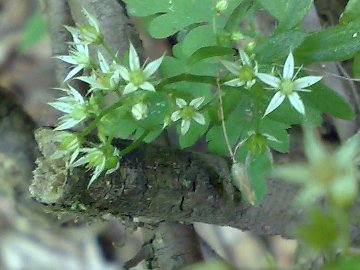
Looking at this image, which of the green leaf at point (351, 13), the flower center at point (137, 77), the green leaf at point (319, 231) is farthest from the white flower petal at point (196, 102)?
the green leaf at point (319, 231)

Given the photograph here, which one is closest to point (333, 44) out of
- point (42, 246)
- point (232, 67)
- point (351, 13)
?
point (351, 13)

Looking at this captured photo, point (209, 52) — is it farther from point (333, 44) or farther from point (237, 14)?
point (333, 44)

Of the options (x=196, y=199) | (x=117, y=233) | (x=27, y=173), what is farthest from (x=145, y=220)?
(x=117, y=233)

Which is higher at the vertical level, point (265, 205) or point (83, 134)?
point (83, 134)

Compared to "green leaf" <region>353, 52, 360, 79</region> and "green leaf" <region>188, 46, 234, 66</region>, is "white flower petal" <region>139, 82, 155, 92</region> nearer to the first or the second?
"green leaf" <region>188, 46, 234, 66</region>

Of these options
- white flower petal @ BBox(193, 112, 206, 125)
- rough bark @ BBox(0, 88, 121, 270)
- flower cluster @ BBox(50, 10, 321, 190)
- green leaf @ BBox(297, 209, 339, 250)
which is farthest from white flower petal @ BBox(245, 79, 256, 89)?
rough bark @ BBox(0, 88, 121, 270)

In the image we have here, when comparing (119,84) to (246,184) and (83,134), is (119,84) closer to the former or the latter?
(83,134)

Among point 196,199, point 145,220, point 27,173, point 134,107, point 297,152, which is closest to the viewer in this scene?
point 134,107
